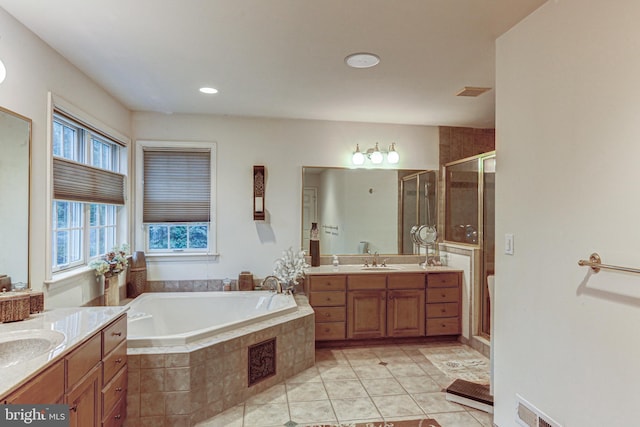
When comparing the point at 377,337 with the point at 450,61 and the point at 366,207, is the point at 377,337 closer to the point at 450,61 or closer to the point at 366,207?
the point at 366,207

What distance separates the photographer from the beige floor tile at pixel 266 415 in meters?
2.38

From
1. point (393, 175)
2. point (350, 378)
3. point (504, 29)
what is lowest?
point (350, 378)

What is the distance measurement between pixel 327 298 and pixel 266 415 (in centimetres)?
141

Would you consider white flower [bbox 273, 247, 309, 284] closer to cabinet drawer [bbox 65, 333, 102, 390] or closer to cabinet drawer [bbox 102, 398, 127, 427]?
cabinet drawer [bbox 102, 398, 127, 427]

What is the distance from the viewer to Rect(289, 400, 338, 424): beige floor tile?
2424mm

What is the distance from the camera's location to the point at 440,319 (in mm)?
3914

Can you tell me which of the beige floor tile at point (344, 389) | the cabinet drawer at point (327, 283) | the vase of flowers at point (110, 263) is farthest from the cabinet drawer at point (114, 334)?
the cabinet drawer at point (327, 283)

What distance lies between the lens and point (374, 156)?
13.8 feet

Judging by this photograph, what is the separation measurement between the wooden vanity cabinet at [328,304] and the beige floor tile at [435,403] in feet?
3.67

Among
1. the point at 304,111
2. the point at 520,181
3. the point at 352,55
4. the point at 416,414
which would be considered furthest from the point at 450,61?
the point at 416,414

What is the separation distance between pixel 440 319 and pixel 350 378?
135 centimetres

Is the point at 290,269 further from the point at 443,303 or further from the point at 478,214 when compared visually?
the point at 478,214

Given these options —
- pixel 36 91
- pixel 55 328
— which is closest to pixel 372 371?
pixel 55 328

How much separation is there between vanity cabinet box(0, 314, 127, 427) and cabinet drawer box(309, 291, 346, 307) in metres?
1.84
